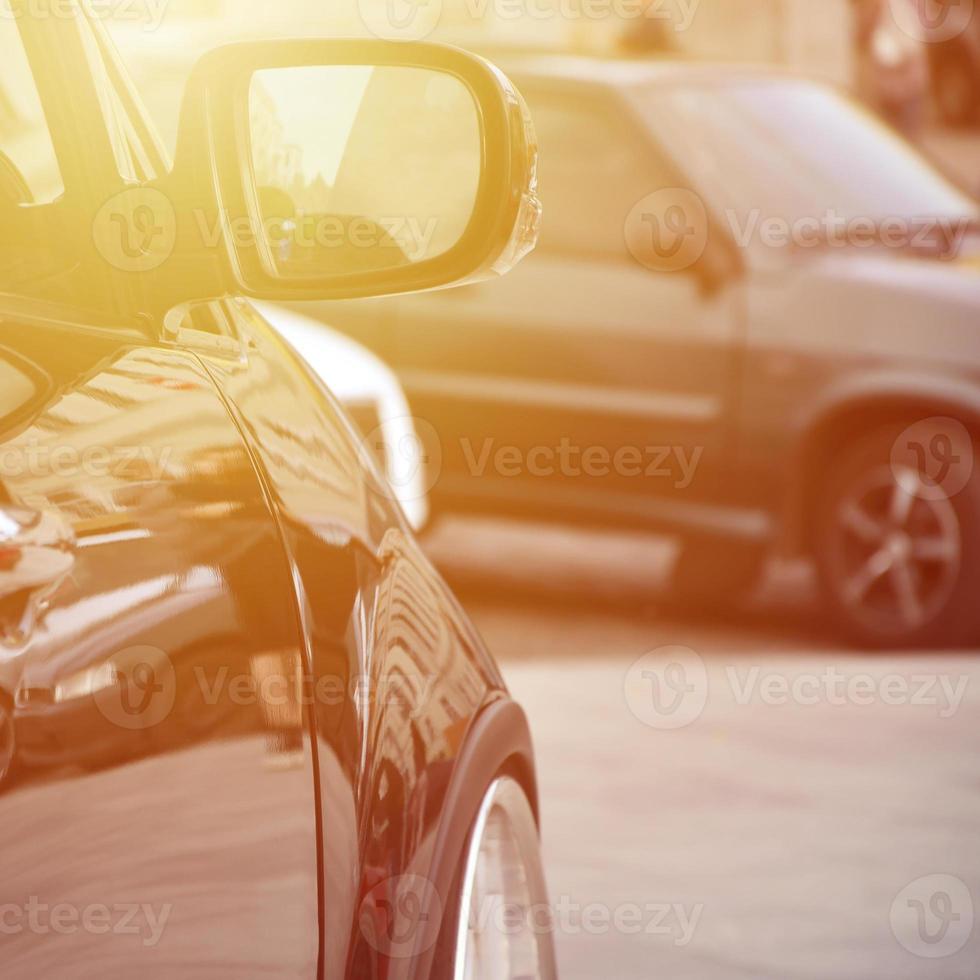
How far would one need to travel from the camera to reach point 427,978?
2152 mm

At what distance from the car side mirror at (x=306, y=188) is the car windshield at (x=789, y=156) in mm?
5204

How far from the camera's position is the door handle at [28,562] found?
1.51 metres

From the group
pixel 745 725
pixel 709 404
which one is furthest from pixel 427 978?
pixel 709 404
